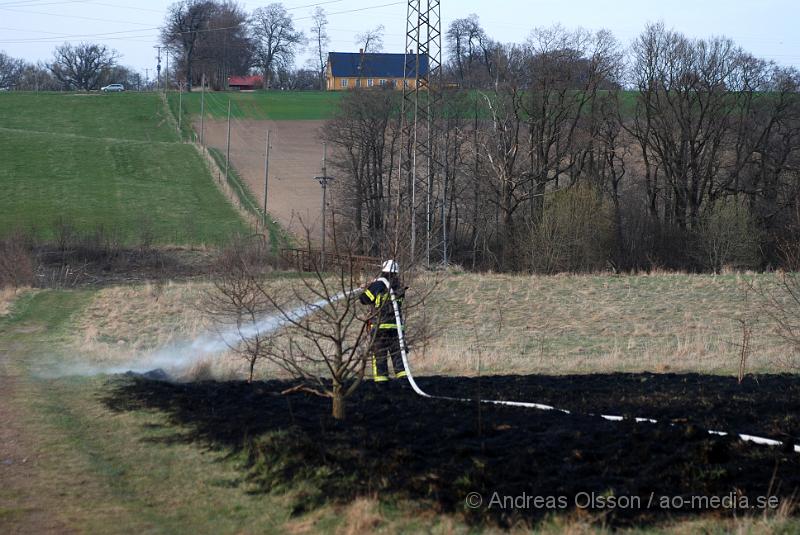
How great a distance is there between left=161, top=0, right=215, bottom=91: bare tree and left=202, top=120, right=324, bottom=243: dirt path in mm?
29148

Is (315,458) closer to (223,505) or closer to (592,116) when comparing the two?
(223,505)

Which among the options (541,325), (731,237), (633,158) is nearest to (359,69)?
(633,158)

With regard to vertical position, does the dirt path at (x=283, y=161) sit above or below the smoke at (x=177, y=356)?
above

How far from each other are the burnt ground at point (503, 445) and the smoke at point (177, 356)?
7.76 ft

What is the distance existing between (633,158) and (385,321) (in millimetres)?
44996

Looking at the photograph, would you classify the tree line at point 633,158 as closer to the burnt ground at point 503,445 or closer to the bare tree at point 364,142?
the bare tree at point 364,142

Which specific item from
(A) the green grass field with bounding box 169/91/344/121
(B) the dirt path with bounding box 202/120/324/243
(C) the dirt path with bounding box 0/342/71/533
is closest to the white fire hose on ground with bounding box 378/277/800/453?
(C) the dirt path with bounding box 0/342/71/533

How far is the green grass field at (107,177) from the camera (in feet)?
163

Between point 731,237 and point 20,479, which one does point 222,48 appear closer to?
point 731,237

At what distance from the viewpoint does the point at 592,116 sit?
166 ft

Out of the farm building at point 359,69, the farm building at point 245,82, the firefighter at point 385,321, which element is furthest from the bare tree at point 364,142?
the farm building at point 245,82

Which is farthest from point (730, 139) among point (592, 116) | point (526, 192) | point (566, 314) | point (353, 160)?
point (566, 314)

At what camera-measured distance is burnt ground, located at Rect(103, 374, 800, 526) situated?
6.57 m

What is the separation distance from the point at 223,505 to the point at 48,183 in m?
55.0
